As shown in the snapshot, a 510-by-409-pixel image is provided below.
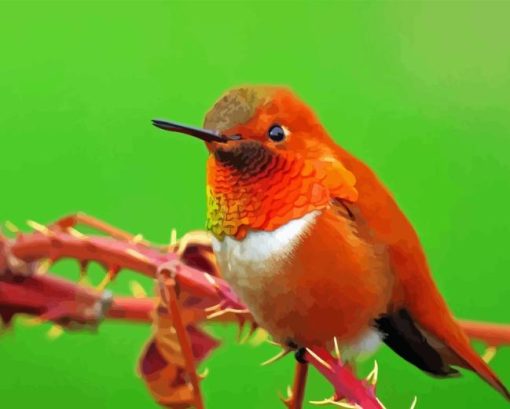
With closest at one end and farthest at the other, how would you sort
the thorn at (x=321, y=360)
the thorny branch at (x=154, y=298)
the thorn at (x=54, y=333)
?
1. the thorn at (x=321, y=360)
2. the thorny branch at (x=154, y=298)
3. the thorn at (x=54, y=333)

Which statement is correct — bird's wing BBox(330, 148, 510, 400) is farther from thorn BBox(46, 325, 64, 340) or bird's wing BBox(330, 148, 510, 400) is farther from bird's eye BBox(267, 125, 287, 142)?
thorn BBox(46, 325, 64, 340)

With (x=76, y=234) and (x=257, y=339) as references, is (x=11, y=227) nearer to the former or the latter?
→ (x=76, y=234)

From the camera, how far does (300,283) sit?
0.62 m

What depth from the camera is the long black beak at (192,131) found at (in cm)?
61

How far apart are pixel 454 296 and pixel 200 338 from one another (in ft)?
0.94

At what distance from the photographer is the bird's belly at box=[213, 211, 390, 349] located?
0.61 m

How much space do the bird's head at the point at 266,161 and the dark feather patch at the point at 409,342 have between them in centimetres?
12

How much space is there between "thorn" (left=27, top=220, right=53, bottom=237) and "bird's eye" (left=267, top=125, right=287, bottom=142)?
259 millimetres

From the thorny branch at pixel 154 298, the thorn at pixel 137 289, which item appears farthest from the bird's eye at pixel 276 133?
the thorn at pixel 137 289

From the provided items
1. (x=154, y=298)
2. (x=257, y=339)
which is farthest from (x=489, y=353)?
(x=154, y=298)

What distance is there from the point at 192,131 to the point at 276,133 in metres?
0.07

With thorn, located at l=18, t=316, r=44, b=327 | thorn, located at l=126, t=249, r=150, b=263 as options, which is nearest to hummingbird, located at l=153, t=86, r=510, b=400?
thorn, located at l=126, t=249, r=150, b=263

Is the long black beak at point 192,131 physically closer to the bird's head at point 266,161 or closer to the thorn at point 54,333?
the bird's head at point 266,161

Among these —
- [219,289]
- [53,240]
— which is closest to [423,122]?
[219,289]
